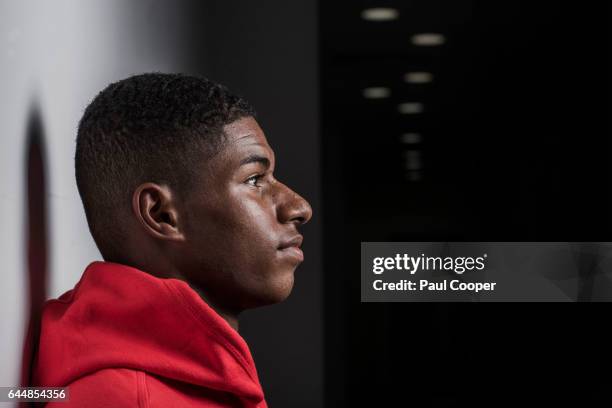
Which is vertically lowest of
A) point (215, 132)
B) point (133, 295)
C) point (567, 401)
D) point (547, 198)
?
point (567, 401)

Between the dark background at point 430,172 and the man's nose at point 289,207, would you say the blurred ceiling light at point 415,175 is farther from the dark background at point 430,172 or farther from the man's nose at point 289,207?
the man's nose at point 289,207

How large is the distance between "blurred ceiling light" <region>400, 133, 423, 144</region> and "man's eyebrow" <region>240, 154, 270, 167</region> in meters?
0.95

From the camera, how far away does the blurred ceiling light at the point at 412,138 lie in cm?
152

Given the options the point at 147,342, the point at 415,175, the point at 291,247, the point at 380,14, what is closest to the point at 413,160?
the point at 415,175

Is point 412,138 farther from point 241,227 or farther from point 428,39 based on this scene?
point 241,227

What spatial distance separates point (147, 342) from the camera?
1.69 ft

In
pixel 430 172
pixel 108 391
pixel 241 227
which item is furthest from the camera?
pixel 430 172

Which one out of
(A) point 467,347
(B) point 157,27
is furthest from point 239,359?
(A) point 467,347

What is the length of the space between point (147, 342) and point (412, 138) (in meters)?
1.08

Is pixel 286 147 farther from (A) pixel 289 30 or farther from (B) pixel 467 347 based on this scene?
(B) pixel 467 347

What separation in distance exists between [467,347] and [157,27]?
0.88 m

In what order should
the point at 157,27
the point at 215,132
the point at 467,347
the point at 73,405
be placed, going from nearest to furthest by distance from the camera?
the point at 73,405 < the point at 215,132 < the point at 157,27 < the point at 467,347

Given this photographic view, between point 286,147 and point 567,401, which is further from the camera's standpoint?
point 567,401

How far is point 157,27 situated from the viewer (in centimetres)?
98
